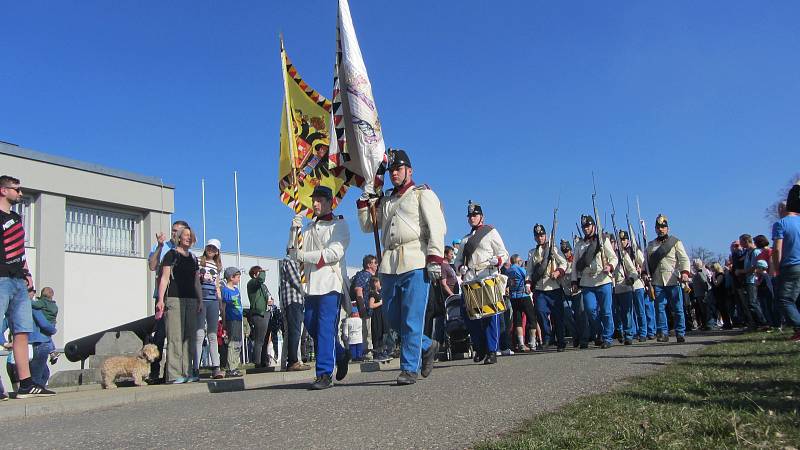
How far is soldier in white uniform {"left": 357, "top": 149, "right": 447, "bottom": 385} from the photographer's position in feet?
22.3

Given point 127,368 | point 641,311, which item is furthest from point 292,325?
point 641,311

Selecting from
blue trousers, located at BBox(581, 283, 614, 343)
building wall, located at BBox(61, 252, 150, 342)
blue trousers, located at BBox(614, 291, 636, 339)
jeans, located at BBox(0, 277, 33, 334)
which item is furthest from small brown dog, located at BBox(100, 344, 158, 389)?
building wall, located at BBox(61, 252, 150, 342)

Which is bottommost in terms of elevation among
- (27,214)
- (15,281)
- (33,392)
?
(33,392)

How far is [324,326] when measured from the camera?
6984 mm

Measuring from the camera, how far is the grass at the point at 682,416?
3414 millimetres

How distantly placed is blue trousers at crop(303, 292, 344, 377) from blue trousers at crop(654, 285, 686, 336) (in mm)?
7637

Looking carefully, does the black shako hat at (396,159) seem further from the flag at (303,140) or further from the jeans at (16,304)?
the jeans at (16,304)

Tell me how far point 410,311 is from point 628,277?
26.7ft

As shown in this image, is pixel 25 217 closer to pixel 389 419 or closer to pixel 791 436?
pixel 389 419

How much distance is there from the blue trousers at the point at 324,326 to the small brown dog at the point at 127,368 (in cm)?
344

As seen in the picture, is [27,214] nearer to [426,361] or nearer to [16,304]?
[16,304]

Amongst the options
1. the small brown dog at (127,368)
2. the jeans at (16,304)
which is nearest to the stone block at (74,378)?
the small brown dog at (127,368)

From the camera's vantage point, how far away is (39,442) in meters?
4.44

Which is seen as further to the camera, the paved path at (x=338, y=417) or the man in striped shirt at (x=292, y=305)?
the man in striped shirt at (x=292, y=305)
